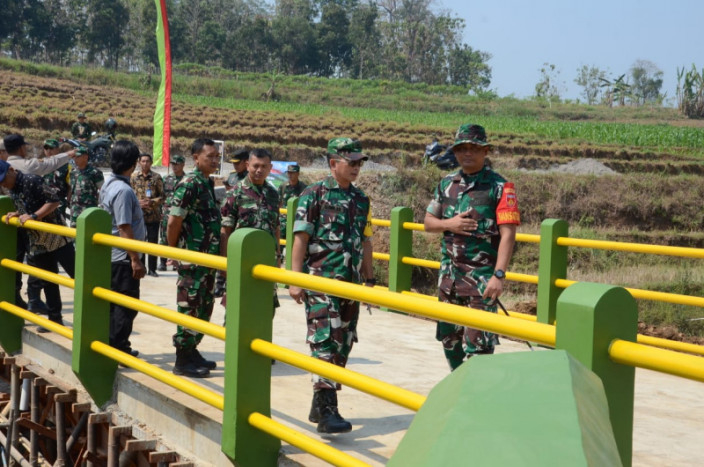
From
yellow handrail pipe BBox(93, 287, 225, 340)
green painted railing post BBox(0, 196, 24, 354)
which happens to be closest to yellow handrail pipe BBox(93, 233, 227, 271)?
yellow handrail pipe BBox(93, 287, 225, 340)

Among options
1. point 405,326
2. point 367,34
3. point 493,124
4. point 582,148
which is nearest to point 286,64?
point 367,34

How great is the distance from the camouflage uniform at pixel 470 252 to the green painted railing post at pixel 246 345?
1.60 metres

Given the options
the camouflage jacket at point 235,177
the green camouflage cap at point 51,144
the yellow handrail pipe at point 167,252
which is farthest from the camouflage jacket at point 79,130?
the yellow handrail pipe at point 167,252

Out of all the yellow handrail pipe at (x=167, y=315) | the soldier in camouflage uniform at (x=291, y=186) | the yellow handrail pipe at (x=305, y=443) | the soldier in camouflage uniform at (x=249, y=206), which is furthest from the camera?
the soldier in camouflage uniform at (x=291, y=186)

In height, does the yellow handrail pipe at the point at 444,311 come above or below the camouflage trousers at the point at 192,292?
above

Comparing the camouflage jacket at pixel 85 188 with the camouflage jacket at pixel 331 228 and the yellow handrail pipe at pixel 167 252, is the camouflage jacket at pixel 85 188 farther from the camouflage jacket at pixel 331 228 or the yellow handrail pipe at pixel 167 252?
the camouflage jacket at pixel 331 228

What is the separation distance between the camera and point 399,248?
8.85 meters

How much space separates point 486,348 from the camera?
4586 mm

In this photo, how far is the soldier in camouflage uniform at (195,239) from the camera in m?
5.73

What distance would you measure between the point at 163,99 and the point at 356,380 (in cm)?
1374

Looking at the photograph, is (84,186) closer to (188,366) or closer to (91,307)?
(188,366)

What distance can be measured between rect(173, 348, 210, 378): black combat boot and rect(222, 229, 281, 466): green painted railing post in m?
2.13

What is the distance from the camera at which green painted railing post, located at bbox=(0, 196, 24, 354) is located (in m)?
6.62

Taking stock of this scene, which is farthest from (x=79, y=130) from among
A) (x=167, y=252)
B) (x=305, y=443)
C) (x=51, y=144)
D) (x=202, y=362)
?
(x=305, y=443)
